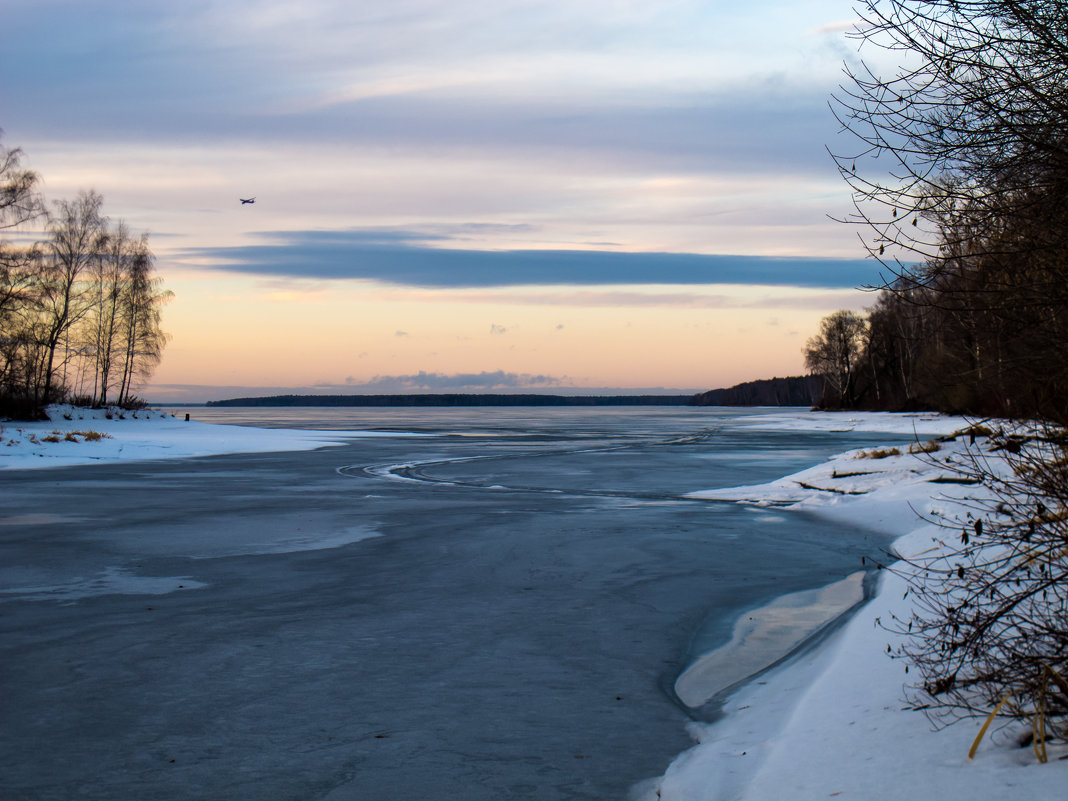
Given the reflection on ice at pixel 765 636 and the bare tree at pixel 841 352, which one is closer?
the reflection on ice at pixel 765 636

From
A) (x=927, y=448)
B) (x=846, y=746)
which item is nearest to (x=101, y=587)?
(x=846, y=746)

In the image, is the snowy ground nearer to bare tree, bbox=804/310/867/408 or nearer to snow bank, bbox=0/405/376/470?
snow bank, bbox=0/405/376/470

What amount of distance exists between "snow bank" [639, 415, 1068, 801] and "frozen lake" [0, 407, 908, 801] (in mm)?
314

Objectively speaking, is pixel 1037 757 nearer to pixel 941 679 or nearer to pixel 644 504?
pixel 941 679

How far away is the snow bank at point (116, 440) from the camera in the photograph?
26656 mm

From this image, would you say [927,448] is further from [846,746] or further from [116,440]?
[116,440]

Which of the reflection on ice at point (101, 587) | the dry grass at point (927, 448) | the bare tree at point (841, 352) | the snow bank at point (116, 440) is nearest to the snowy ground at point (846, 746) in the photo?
the dry grass at point (927, 448)

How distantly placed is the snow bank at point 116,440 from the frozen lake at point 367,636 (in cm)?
1169

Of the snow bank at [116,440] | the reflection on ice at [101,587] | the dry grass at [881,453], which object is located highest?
the dry grass at [881,453]

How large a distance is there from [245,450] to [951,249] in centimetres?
2999

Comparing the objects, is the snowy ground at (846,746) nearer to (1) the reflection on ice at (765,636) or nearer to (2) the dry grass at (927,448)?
(1) the reflection on ice at (765,636)

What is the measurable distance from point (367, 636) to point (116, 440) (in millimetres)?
27405

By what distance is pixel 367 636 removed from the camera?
7.01 meters

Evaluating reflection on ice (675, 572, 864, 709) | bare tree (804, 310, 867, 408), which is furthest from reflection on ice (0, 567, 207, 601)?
bare tree (804, 310, 867, 408)
